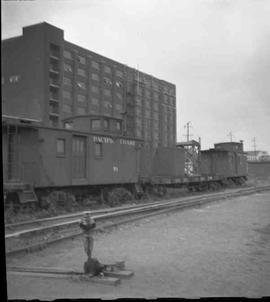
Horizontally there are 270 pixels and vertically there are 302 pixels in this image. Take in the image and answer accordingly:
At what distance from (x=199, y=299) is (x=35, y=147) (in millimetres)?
12092

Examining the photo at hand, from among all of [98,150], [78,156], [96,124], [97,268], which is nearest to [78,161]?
[78,156]

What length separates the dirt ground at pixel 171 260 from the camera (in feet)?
10.5

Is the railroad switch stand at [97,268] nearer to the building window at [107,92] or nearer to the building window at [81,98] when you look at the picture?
the building window at [81,98]

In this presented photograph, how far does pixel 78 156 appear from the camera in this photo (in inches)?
615

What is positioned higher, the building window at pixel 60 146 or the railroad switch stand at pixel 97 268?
the building window at pixel 60 146

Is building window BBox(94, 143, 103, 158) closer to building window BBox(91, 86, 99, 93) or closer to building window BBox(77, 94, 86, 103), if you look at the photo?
building window BBox(77, 94, 86, 103)

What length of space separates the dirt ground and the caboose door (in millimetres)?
5133

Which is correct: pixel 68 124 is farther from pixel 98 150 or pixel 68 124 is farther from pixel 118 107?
pixel 118 107

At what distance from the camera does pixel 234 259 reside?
5.96 meters

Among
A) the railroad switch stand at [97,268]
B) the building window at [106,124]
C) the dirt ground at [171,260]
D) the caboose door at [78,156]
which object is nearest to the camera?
the dirt ground at [171,260]

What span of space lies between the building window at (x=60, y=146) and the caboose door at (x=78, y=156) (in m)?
0.52

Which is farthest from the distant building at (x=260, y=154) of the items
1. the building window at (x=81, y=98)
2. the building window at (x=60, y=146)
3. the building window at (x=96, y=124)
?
the building window at (x=81, y=98)

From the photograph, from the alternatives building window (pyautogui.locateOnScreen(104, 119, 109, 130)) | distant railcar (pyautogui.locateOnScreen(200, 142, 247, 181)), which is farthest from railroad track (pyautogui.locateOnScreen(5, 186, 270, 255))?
distant railcar (pyautogui.locateOnScreen(200, 142, 247, 181))

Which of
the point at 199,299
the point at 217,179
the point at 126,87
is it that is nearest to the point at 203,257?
the point at 199,299
